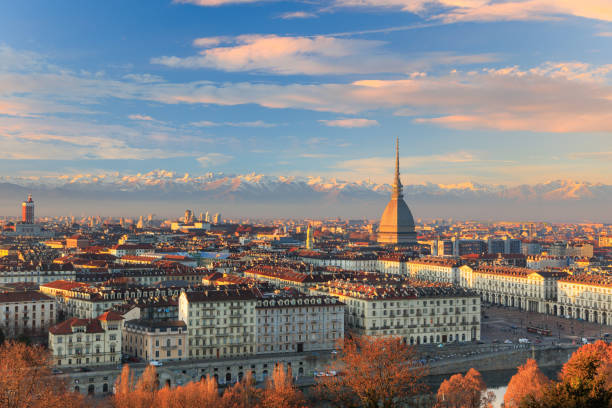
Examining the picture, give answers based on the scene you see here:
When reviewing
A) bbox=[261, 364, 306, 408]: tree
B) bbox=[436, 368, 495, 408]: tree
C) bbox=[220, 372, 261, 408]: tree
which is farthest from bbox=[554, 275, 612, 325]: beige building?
bbox=[220, 372, 261, 408]: tree

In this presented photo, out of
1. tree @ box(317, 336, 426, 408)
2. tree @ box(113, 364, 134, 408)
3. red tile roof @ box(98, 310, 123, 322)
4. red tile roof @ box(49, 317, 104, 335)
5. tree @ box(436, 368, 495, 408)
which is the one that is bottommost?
tree @ box(436, 368, 495, 408)

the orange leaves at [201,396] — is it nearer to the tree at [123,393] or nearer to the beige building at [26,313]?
the tree at [123,393]

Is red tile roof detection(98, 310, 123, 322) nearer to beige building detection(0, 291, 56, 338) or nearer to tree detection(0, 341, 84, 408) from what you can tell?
tree detection(0, 341, 84, 408)

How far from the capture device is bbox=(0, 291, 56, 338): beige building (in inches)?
3295

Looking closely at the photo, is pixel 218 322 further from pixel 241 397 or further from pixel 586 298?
pixel 586 298

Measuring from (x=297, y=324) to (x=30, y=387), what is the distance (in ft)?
119

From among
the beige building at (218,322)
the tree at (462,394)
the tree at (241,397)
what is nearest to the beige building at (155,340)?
the beige building at (218,322)

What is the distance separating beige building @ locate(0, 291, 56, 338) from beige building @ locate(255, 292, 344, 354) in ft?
77.0

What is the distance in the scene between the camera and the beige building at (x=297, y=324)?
80.3 m

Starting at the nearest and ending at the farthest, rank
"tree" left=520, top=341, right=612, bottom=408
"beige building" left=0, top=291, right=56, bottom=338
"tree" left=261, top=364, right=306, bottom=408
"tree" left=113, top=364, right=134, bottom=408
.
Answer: "tree" left=520, top=341, right=612, bottom=408
"tree" left=113, top=364, right=134, bottom=408
"tree" left=261, top=364, right=306, bottom=408
"beige building" left=0, top=291, right=56, bottom=338

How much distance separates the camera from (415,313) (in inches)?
3472

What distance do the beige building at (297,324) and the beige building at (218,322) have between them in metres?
1.15

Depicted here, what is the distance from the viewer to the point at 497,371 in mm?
81375

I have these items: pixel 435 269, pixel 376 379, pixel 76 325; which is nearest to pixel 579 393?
pixel 376 379
